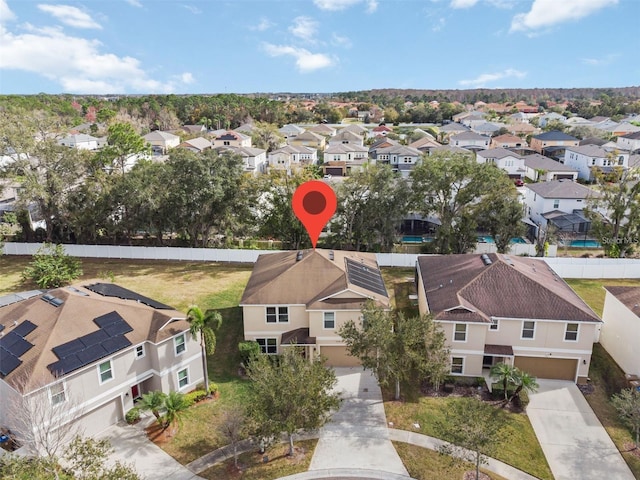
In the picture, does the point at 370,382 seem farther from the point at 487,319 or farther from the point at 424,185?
the point at 424,185

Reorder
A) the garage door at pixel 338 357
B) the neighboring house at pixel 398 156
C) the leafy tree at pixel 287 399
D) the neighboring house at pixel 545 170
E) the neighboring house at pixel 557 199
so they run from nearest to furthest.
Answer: the leafy tree at pixel 287 399 → the garage door at pixel 338 357 → the neighboring house at pixel 557 199 → the neighboring house at pixel 545 170 → the neighboring house at pixel 398 156

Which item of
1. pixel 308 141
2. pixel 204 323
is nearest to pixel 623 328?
pixel 204 323

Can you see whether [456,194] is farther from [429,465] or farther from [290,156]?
[290,156]

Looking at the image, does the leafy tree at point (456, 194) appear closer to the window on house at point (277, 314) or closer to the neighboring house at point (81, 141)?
the window on house at point (277, 314)

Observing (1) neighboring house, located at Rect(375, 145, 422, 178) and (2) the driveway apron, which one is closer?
(2) the driveway apron

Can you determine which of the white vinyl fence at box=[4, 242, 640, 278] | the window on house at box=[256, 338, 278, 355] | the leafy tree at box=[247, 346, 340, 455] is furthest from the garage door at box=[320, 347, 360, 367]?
the white vinyl fence at box=[4, 242, 640, 278]

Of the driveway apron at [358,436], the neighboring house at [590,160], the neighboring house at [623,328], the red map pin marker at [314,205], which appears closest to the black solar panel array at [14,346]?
the driveway apron at [358,436]

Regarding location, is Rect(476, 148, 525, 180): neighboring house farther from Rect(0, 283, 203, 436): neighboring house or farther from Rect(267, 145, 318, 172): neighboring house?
Rect(0, 283, 203, 436): neighboring house
